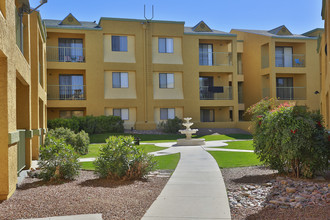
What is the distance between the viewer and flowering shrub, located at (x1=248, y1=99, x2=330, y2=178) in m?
8.97

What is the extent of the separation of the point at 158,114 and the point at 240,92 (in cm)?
1181

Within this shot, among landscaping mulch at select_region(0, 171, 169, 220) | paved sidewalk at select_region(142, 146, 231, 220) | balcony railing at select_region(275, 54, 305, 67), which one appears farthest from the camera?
balcony railing at select_region(275, 54, 305, 67)

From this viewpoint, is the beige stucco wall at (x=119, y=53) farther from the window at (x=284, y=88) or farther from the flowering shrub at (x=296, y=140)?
the flowering shrub at (x=296, y=140)

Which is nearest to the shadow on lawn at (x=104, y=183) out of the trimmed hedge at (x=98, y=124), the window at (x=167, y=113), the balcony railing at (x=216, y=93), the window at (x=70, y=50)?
the trimmed hedge at (x=98, y=124)

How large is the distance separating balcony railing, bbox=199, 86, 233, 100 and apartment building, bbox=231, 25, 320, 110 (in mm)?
3769

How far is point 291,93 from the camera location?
37906 millimetres

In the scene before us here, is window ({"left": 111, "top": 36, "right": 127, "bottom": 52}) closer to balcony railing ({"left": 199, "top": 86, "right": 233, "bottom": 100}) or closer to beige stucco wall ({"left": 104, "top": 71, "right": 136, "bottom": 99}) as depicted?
beige stucco wall ({"left": 104, "top": 71, "right": 136, "bottom": 99})

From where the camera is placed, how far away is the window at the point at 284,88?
37.5m

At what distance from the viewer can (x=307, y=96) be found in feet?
122

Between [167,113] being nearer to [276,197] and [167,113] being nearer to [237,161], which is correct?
[237,161]

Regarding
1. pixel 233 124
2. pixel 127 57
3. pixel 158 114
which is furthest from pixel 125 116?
pixel 233 124

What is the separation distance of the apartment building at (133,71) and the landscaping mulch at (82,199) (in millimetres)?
23196

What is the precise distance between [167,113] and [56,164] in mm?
25425

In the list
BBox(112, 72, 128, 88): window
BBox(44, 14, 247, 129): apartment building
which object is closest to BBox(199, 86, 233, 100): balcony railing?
BBox(44, 14, 247, 129): apartment building
